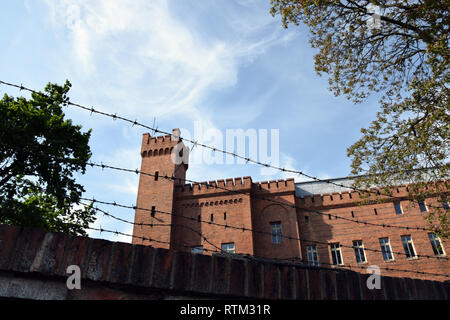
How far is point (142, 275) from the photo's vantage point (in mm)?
2613

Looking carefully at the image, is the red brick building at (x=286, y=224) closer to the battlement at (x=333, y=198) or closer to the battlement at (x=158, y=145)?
the battlement at (x=333, y=198)

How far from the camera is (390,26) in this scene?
10648 millimetres

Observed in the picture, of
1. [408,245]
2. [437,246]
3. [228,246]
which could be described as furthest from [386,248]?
[228,246]

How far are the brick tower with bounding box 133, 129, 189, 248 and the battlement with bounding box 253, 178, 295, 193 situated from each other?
676 cm

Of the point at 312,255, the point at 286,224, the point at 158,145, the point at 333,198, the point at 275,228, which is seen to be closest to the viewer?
the point at 312,255

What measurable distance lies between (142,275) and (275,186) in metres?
24.3

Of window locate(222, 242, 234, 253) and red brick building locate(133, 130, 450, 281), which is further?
window locate(222, 242, 234, 253)

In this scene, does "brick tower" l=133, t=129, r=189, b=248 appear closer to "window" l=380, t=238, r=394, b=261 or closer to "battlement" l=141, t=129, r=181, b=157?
"battlement" l=141, t=129, r=181, b=157

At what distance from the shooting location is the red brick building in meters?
22.0

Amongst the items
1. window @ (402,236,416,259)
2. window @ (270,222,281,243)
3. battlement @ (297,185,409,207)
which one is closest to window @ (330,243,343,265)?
battlement @ (297,185,409,207)

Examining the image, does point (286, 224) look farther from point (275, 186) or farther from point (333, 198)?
point (333, 198)

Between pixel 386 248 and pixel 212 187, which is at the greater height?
pixel 212 187
